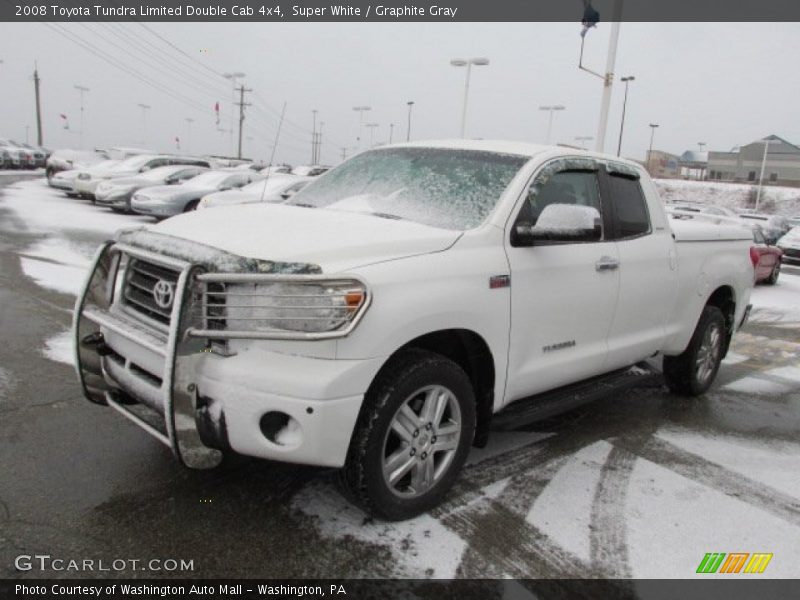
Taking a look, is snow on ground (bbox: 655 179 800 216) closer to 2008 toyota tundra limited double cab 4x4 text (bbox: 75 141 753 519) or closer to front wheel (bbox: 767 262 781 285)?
front wheel (bbox: 767 262 781 285)

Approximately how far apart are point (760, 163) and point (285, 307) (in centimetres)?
10639

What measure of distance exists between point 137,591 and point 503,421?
6.53 feet

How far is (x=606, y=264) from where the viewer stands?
4199mm

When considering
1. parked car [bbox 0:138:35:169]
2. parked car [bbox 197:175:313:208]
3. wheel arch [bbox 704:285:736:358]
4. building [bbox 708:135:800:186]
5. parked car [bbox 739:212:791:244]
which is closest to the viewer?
wheel arch [bbox 704:285:736:358]

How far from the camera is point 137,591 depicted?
8.75 ft

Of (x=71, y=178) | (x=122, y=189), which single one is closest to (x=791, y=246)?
(x=122, y=189)

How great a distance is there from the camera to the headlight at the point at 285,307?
279 cm

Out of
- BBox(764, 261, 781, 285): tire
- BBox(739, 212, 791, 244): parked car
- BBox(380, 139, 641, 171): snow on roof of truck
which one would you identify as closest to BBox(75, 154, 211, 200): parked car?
BBox(380, 139, 641, 171): snow on roof of truck

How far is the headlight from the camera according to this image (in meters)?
2.79

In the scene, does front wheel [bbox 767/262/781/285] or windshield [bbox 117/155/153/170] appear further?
windshield [bbox 117/155/153/170]

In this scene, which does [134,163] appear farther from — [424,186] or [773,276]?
[424,186]

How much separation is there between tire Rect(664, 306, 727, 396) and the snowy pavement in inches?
11.9

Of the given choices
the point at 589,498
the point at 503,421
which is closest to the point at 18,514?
the point at 503,421
